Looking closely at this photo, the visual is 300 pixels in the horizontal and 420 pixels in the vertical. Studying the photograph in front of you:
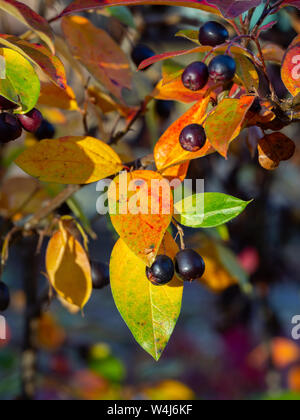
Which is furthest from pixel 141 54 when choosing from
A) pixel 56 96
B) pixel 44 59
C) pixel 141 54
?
pixel 44 59

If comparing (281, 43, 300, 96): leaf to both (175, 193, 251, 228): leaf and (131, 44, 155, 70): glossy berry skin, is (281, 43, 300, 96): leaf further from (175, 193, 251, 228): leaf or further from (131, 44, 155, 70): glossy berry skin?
(131, 44, 155, 70): glossy berry skin

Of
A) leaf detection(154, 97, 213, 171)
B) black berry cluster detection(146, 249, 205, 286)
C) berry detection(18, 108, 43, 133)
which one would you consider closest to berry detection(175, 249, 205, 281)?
black berry cluster detection(146, 249, 205, 286)

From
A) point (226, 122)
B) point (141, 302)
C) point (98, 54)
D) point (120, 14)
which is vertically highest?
point (120, 14)

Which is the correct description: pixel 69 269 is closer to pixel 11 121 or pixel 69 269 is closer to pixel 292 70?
pixel 11 121

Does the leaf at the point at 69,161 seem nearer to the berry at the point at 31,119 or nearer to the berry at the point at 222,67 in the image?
the berry at the point at 31,119

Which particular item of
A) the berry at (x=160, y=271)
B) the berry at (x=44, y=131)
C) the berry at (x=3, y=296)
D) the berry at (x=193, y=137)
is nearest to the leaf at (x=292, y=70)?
the berry at (x=193, y=137)
